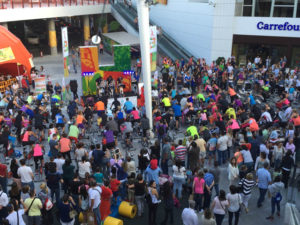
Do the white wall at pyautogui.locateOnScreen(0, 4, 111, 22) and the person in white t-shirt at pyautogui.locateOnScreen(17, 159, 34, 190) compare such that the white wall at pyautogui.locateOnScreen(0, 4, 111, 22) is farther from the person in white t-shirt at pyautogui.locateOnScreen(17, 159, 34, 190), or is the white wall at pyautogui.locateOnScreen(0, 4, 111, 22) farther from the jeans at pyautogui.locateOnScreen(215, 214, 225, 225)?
the jeans at pyautogui.locateOnScreen(215, 214, 225, 225)

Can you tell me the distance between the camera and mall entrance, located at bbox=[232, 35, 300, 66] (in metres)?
24.8

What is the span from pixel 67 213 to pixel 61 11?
88.3 feet

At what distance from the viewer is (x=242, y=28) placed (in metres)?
25.4

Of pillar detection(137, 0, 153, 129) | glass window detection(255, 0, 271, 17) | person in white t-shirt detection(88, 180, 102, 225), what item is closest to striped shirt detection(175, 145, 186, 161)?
person in white t-shirt detection(88, 180, 102, 225)

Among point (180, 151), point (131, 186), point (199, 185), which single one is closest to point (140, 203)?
point (131, 186)

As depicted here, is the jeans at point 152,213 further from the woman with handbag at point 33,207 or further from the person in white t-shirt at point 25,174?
the person in white t-shirt at point 25,174

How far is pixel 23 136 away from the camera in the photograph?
39.1ft

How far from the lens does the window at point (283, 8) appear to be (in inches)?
945

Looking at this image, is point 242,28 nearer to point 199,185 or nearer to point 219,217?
point 199,185

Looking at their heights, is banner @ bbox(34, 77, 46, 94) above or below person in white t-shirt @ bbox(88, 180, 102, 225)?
above

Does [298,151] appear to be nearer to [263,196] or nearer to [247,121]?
[247,121]

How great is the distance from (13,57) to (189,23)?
1414 cm

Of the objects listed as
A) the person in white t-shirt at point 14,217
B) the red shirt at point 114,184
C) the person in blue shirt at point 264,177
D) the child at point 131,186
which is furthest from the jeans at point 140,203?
the person in blue shirt at point 264,177

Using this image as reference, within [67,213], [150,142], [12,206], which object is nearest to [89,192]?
[67,213]
